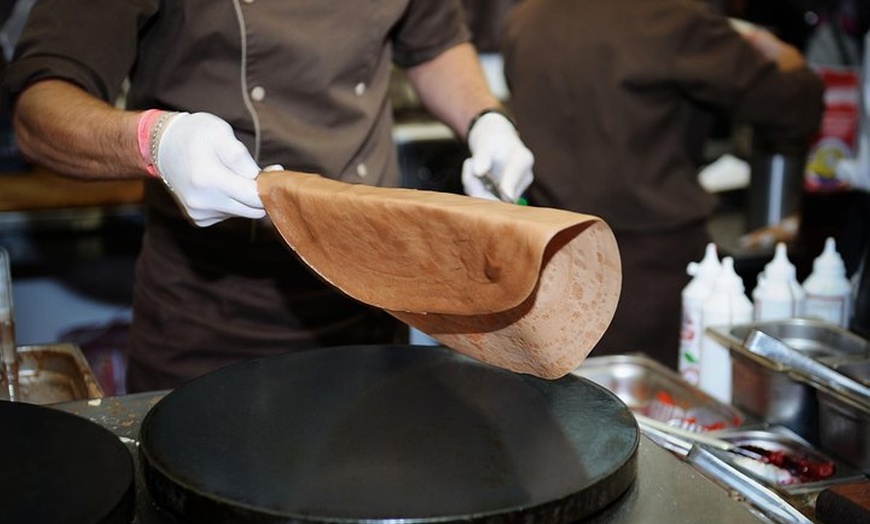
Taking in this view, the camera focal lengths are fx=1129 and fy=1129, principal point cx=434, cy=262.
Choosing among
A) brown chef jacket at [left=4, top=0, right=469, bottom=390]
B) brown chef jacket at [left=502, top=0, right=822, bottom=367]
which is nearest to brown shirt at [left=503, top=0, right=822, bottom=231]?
brown chef jacket at [left=502, top=0, right=822, bottom=367]

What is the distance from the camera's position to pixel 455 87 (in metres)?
1.85

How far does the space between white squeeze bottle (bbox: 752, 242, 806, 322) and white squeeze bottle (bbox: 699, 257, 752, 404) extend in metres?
0.03

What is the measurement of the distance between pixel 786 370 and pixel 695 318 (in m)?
0.28

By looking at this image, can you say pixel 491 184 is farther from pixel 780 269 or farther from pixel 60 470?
pixel 60 470

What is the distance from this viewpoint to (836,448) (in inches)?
48.4

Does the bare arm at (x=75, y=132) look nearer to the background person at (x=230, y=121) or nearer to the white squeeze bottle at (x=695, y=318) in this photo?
the background person at (x=230, y=121)

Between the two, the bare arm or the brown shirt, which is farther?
the brown shirt

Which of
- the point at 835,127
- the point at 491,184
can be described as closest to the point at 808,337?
the point at 491,184

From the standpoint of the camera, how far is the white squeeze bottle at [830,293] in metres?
1.54

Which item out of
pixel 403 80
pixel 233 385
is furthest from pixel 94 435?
pixel 403 80

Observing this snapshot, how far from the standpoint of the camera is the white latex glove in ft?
3.77

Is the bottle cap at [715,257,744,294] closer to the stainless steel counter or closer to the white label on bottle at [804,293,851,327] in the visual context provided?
the white label on bottle at [804,293,851,327]

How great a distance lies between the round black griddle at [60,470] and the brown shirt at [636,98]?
1.75m

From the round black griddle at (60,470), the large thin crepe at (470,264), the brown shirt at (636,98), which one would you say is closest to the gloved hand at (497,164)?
the large thin crepe at (470,264)
